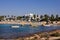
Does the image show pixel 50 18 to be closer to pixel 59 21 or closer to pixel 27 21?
pixel 59 21

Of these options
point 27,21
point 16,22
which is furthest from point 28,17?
point 16,22

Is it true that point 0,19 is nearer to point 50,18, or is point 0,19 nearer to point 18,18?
point 18,18

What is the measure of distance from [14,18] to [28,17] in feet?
59.6

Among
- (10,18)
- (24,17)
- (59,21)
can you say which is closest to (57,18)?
(59,21)

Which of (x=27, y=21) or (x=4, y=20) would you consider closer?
(x=27, y=21)

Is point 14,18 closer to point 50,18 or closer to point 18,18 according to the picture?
point 18,18

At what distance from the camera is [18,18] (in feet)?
553

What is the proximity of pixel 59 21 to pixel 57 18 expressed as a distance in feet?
14.0

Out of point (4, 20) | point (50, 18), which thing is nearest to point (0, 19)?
point (4, 20)

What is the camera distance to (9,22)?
176875mm

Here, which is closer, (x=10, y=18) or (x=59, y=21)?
(x=59, y=21)

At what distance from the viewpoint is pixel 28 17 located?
520ft

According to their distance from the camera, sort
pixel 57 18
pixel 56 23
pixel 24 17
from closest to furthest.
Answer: pixel 56 23 < pixel 57 18 < pixel 24 17

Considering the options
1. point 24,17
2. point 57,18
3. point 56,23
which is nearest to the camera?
point 56,23
